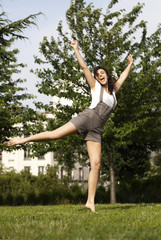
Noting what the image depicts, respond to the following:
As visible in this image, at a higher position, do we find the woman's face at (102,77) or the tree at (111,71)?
the tree at (111,71)

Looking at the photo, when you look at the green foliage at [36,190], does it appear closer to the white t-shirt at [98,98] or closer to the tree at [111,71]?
the tree at [111,71]

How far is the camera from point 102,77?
5531 millimetres

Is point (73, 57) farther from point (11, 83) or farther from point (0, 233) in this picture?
point (0, 233)

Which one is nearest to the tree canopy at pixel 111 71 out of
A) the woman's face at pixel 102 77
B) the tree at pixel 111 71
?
the tree at pixel 111 71

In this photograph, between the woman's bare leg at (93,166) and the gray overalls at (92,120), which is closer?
the gray overalls at (92,120)

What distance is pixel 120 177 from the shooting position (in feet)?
93.4

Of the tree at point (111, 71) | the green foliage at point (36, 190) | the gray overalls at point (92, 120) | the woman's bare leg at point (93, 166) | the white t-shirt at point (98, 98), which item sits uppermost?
the tree at point (111, 71)

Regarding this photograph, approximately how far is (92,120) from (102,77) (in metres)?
0.72

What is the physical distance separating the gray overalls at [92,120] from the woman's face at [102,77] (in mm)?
187

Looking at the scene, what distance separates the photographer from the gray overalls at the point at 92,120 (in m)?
5.23

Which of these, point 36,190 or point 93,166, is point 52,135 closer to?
point 93,166

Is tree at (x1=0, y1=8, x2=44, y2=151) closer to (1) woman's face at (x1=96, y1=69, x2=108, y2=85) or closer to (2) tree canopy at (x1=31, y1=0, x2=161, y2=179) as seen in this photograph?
(2) tree canopy at (x1=31, y1=0, x2=161, y2=179)

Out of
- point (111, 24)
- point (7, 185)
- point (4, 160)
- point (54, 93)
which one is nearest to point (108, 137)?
point (54, 93)

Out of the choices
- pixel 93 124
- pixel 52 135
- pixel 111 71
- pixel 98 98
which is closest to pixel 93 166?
pixel 93 124
